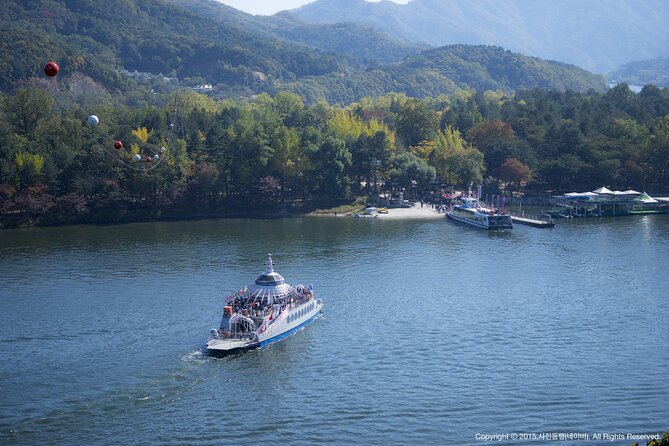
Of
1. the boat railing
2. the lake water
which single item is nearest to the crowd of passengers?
the lake water

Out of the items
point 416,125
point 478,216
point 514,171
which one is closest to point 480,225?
point 478,216

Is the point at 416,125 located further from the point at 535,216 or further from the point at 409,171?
the point at 535,216

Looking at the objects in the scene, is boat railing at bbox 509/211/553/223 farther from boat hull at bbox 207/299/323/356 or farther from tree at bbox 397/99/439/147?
boat hull at bbox 207/299/323/356

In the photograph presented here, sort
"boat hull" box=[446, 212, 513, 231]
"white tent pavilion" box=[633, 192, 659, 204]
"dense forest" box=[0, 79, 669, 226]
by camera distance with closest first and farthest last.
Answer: "boat hull" box=[446, 212, 513, 231] < "dense forest" box=[0, 79, 669, 226] < "white tent pavilion" box=[633, 192, 659, 204]

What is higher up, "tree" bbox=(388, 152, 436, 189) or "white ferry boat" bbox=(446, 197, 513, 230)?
"tree" bbox=(388, 152, 436, 189)

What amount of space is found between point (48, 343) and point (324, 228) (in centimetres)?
4127

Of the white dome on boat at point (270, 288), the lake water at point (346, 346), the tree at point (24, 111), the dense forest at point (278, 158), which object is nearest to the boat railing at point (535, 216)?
the dense forest at point (278, 158)

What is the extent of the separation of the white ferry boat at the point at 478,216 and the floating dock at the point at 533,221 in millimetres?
2703

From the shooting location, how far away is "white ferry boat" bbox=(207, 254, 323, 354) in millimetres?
40656

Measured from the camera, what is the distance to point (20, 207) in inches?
3140

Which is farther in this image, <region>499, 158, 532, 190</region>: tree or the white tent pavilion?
<region>499, 158, 532, 190</region>: tree

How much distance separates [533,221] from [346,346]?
151 ft

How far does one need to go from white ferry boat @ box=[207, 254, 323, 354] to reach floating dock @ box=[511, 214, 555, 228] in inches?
1560

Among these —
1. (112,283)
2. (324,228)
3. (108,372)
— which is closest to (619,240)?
(324,228)
